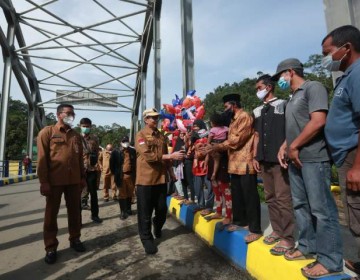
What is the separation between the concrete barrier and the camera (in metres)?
2.29

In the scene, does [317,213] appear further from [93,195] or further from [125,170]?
[125,170]

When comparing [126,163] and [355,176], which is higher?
[126,163]

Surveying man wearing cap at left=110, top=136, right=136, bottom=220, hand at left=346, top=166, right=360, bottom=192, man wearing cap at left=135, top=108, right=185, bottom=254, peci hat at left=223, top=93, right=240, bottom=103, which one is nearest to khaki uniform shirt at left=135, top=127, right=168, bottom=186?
man wearing cap at left=135, top=108, right=185, bottom=254

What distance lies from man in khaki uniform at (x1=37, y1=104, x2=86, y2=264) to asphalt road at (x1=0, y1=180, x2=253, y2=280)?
245 millimetres

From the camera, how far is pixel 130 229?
4875mm

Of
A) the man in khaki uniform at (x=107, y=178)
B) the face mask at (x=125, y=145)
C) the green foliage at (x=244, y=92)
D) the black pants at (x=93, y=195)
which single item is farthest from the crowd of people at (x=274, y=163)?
the green foliage at (x=244, y=92)

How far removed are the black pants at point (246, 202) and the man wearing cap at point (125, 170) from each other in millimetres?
3078

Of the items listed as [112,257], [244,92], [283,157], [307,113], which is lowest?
[112,257]

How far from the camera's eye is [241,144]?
11.1 feet

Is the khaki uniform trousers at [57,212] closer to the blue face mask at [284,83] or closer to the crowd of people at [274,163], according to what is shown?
the crowd of people at [274,163]

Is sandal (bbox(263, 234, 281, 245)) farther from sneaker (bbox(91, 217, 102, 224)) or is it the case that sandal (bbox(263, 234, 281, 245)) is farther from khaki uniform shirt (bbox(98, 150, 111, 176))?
khaki uniform shirt (bbox(98, 150, 111, 176))

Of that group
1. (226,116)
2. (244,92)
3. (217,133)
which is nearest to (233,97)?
(226,116)

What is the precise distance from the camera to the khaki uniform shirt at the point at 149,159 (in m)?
3.86

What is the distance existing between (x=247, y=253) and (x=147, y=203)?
4.93ft
